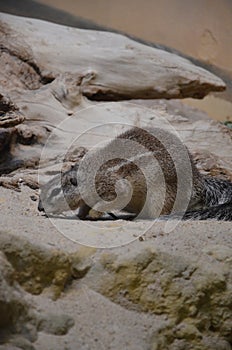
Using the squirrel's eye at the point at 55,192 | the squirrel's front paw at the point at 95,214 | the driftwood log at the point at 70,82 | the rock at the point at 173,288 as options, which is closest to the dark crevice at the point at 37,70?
the driftwood log at the point at 70,82

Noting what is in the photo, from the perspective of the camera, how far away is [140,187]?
3.03 metres

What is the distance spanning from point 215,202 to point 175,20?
2835 millimetres

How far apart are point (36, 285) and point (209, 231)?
754 millimetres

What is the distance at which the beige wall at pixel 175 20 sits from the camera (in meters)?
5.34

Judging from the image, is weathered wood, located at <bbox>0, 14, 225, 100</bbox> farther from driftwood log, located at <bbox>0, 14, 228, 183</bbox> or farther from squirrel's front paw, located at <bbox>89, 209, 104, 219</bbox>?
squirrel's front paw, located at <bbox>89, 209, 104, 219</bbox>

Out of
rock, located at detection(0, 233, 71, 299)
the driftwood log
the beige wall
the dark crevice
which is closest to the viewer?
rock, located at detection(0, 233, 71, 299)

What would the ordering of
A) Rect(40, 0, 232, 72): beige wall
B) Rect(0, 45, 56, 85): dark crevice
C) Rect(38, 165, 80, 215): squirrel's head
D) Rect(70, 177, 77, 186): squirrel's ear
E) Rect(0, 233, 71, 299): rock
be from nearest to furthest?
Rect(0, 233, 71, 299): rock, Rect(38, 165, 80, 215): squirrel's head, Rect(70, 177, 77, 186): squirrel's ear, Rect(0, 45, 56, 85): dark crevice, Rect(40, 0, 232, 72): beige wall

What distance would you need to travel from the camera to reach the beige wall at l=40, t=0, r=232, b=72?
210 inches

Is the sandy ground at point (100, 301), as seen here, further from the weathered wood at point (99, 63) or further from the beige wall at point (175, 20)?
the beige wall at point (175, 20)

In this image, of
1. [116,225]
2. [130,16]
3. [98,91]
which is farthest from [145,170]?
[130,16]

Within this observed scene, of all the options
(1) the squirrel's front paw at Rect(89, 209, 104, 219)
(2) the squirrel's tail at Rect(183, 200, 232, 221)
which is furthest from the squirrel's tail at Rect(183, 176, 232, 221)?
(1) the squirrel's front paw at Rect(89, 209, 104, 219)

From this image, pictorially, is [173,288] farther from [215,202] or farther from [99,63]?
[99,63]

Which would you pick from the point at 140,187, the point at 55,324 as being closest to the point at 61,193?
the point at 140,187

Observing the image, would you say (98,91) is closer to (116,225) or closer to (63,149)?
(63,149)
